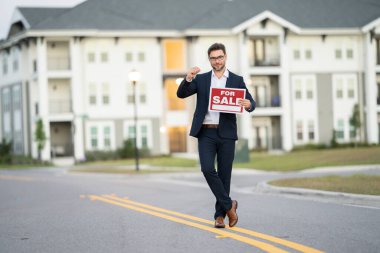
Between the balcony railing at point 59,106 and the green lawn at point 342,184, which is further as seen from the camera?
the balcony railing at point 59,106

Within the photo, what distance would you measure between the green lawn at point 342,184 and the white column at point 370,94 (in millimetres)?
34623

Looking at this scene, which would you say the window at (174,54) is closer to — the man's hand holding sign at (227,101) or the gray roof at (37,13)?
the gray roof at (37,13)

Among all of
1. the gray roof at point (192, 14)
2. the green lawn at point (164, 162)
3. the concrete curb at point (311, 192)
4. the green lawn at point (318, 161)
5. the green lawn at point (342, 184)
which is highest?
the gray roof at point (192, 14)

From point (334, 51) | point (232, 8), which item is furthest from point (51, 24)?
point (334, 51)

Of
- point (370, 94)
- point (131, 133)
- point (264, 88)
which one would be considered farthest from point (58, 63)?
point (370, 94)

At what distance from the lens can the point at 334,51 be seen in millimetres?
52312

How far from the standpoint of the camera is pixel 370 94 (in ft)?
170

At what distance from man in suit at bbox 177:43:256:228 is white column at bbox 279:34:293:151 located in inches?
1630

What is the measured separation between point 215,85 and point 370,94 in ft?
145

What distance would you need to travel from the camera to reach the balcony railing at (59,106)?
50.2 m

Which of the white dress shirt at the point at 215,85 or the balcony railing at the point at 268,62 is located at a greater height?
the balcony railing at the point at 268,62

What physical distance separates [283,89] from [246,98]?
136 ft

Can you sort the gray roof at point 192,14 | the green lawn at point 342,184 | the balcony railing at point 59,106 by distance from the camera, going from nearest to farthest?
the green lawn at point 342,184
the gray roof at point 192,14
the balcony railing at point 59,106

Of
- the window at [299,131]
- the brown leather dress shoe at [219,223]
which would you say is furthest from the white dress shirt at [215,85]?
the window at [299,131]
